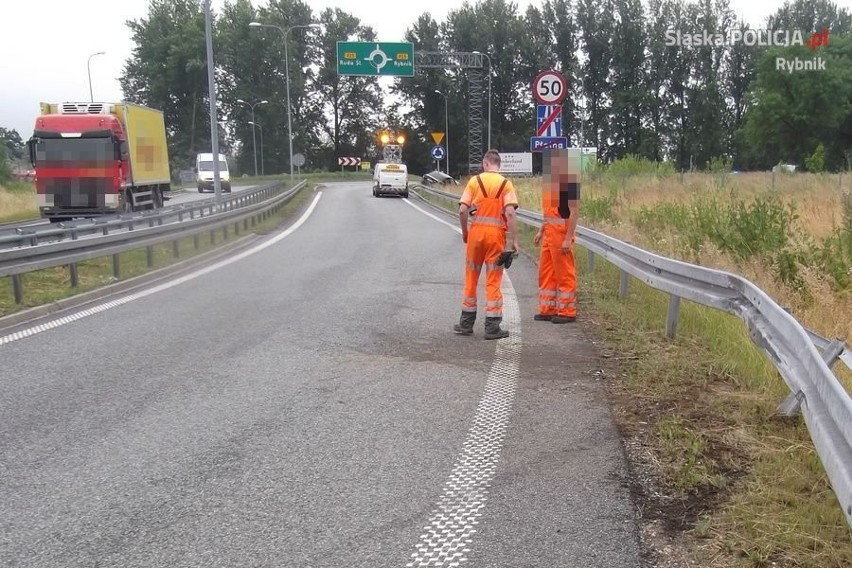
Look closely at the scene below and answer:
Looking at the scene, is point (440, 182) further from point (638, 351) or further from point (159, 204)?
point (638, 351)

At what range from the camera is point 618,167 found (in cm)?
2842

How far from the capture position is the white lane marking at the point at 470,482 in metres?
3.00

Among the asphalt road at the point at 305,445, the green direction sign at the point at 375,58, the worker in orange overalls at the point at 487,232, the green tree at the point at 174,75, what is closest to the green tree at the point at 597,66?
the green tree at the point at 174,75

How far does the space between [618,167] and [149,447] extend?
26.5 m

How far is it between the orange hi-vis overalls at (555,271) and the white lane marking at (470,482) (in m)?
2.05

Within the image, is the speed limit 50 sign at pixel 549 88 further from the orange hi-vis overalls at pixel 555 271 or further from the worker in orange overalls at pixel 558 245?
the orange hi-vis overalls at pixel 555 271

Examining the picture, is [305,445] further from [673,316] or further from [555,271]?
[555,271]

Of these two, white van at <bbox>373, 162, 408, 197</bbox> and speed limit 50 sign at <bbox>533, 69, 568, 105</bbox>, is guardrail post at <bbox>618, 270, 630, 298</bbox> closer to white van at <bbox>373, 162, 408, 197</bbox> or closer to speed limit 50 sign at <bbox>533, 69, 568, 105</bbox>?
speed limit 50 sign at <bbox>533, 69, 568, 105</bbox>

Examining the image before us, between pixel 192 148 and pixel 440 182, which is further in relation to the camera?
pixel 192 148

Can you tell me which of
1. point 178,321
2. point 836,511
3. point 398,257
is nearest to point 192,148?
point 398,257

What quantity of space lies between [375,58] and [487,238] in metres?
26.8

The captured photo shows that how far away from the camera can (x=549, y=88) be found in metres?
10.7

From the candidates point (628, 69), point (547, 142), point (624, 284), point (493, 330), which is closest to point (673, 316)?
point (493, 330)

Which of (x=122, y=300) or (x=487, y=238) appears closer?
(x=487, y=238)
